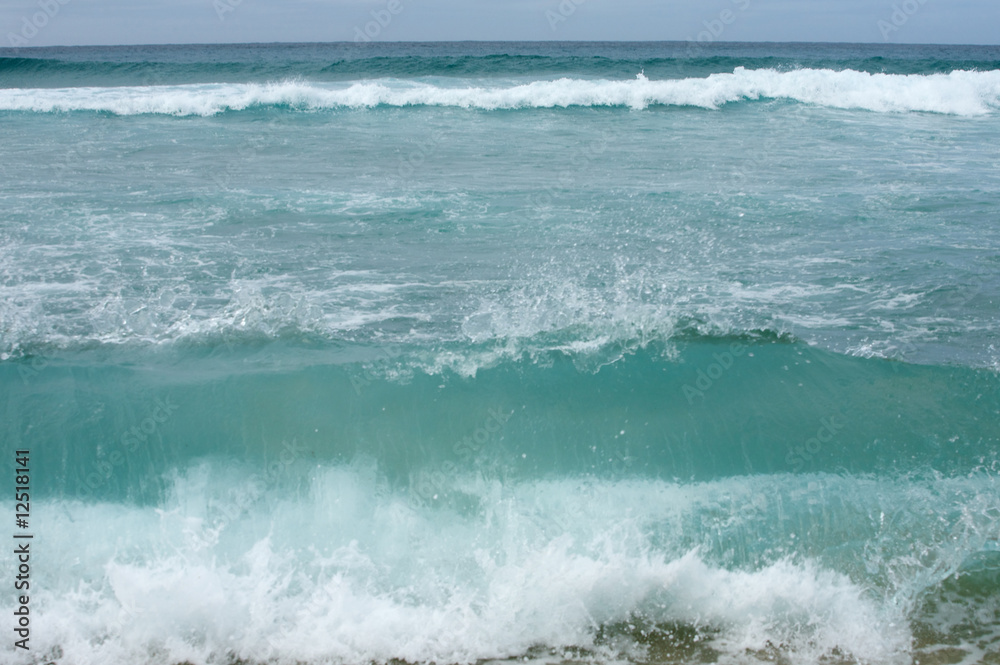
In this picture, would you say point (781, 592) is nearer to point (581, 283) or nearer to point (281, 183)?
point (581, 283)

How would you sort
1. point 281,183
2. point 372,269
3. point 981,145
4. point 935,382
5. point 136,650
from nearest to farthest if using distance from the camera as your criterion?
point 136,650, point 935,382, point 372,269, point 281,183, point 981,145

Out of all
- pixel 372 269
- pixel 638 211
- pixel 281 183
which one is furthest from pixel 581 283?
pixel 281 183

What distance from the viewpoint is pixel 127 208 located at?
9.98m

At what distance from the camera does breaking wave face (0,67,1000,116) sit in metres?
22.0

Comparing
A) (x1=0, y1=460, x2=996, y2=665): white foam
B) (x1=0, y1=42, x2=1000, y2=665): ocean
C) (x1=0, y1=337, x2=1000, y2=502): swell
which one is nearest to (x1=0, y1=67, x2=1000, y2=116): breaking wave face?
(x1=0, y1=42, x2=1000, y2=665): ocean

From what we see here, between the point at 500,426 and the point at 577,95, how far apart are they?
68.8ft

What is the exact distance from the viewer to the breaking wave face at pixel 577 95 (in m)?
22.0

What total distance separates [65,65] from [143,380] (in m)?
36.6

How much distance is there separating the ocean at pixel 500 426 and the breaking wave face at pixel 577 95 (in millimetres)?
12975

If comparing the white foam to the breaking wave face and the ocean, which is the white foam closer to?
the ocean

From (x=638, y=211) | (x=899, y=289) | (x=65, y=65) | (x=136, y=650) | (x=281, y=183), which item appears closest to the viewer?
(x=136, y=650)

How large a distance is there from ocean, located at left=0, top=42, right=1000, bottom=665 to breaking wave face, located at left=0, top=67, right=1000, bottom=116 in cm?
1298

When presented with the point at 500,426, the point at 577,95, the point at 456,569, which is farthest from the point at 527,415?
the point at 577,95

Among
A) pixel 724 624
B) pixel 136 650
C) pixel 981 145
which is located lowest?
pixel 136 650
